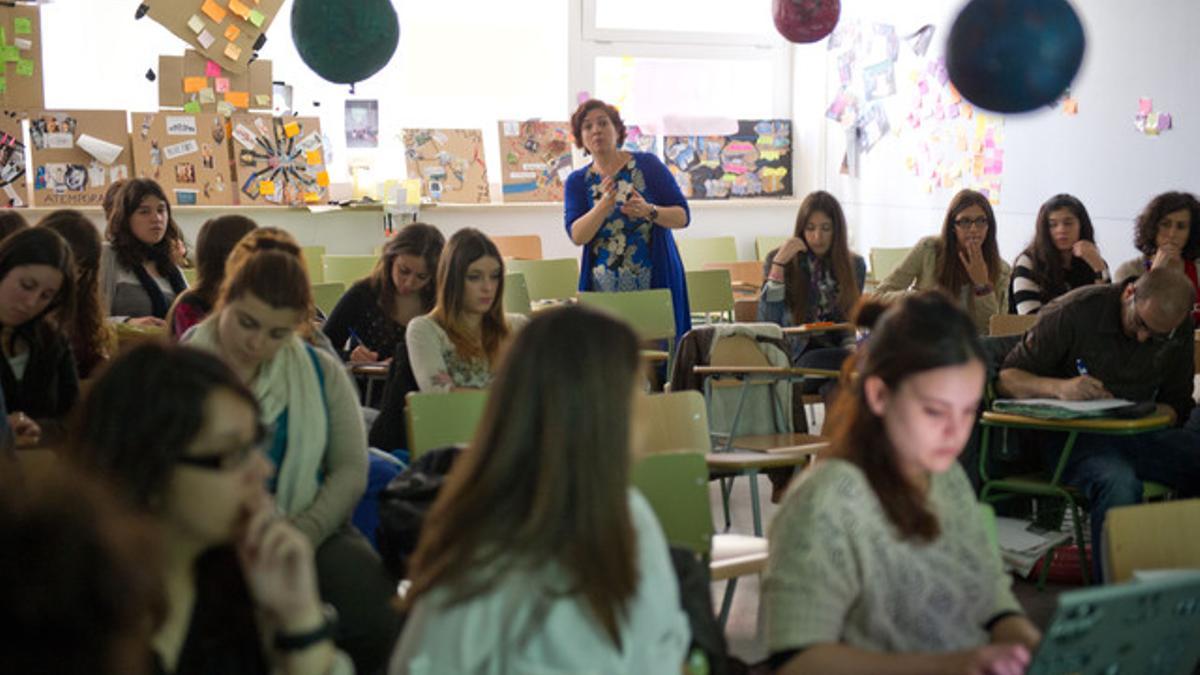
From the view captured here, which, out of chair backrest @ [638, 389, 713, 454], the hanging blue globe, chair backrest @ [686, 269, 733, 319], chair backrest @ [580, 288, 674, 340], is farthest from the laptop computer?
chair backrest @ [686, 269, 733, 319]

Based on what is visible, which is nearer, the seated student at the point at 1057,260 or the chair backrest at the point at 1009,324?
the chair backrest at the point at 1009,324

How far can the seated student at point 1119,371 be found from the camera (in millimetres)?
3953

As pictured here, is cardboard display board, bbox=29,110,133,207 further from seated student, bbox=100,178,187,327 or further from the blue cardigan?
the blue cardigan

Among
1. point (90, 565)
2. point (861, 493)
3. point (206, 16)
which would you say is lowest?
point (861, 493)

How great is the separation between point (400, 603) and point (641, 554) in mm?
361

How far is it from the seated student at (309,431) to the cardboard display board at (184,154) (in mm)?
5328

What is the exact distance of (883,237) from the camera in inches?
354

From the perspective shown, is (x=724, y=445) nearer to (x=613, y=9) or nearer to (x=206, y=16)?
(x=206, y=16)

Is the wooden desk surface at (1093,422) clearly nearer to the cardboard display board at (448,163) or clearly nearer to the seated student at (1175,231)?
the seated student at (1175,231)

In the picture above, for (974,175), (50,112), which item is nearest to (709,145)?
(974,175)

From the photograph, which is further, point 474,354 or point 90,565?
point 474,354

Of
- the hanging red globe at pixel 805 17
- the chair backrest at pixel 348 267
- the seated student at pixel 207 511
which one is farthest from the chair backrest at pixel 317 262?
the seated student at pixel 207 511

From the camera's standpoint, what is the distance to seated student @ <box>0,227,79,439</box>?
342 centimetres

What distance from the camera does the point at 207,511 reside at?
1627mm
